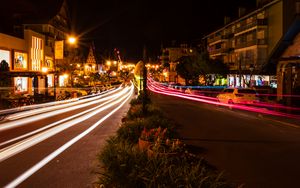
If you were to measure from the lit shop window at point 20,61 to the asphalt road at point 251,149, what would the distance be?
2259 centimetres

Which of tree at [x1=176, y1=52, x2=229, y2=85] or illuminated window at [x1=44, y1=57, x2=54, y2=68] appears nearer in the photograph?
illuminated window at [x1=44, y1=57, x2=54, y2=68]

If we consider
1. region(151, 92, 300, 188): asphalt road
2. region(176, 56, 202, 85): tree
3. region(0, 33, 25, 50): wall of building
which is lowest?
region(151, 92, 300, 188): asphalt road

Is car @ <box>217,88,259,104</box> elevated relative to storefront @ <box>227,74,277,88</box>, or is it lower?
lower

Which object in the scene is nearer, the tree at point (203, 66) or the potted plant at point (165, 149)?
the potted plant at point (165, 149)

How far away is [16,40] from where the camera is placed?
35.0 meters

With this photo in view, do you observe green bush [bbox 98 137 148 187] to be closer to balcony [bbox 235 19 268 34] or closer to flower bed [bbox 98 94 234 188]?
flower bed [bbox 98 94 234 188]

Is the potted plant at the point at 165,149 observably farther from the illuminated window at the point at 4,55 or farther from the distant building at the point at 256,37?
the distant building at the point at 256,37

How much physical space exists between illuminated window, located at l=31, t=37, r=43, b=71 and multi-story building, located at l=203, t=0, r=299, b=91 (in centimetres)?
2419

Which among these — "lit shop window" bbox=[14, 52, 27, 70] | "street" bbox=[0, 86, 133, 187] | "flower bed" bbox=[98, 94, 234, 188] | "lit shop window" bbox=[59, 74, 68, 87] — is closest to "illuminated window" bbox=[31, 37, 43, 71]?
"lit shop window" bbox=[14, 52, 27, 70]

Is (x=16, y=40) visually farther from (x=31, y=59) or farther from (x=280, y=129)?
(x=280, y=129)

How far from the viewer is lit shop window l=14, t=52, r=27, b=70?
3466cm

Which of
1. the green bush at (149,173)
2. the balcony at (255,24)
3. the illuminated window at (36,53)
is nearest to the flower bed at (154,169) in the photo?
the green bush at (149,173)

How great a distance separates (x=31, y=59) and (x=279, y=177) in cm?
3472

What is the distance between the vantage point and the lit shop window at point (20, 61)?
→ 34.7 meters
